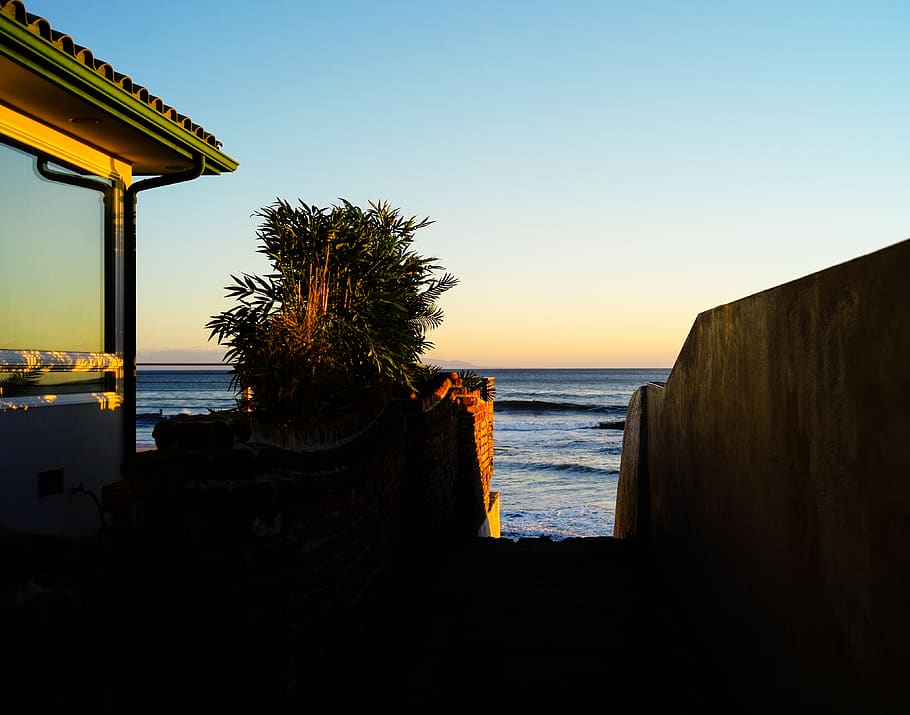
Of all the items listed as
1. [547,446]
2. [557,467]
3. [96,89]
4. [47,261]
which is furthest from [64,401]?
[547,446]

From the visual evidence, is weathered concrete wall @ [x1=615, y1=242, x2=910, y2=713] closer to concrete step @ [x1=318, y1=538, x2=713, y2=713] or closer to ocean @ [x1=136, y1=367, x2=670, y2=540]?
concrete step @ [x1=318, y1=538, x2=713, y2=713]

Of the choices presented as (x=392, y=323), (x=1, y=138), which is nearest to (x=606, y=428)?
(x=392, y=323)

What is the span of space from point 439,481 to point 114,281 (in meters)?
3.07

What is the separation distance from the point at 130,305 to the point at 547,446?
1163 inches

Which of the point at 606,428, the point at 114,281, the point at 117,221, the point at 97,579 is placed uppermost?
the point at 117,221

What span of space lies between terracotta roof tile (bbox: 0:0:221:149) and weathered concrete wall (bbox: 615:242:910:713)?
152 inches

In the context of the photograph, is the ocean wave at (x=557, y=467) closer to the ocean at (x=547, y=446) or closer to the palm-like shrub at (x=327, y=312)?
the ocean at (x=547, y=446)

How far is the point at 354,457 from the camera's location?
393 cm

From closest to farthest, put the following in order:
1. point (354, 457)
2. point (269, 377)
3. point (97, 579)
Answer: point (97, 579)
point (354, 457)
point (269, 377)

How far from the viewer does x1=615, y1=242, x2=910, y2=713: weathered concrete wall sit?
207 cm

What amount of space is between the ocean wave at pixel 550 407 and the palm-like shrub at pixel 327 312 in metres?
46.5

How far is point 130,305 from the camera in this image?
626 centimetres

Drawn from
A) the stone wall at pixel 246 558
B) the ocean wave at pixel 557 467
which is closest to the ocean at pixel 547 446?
the ocean wave at pixel 557 467

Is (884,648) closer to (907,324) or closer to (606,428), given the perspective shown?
(907,324)
